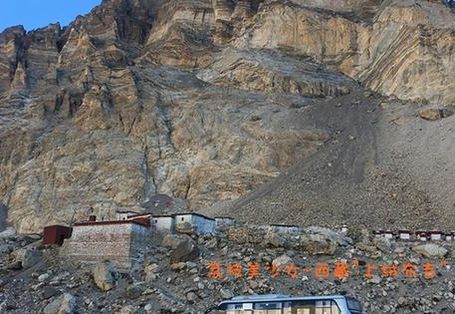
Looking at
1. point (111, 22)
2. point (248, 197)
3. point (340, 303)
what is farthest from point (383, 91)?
point (340, 303)

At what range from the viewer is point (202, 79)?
Answer: 7256 cm

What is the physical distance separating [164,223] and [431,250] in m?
13.0

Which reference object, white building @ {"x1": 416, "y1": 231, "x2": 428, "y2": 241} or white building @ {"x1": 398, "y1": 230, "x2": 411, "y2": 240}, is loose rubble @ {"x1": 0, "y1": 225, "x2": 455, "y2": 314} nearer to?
white building @ {"x1": 416, "y1": 231, "x2": 428, "y2": 241}

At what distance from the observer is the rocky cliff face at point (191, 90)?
60031 millimetres

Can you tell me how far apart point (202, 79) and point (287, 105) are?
35.6 ft

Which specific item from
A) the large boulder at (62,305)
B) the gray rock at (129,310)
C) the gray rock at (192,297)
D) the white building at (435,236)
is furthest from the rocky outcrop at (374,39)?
the large boulder at (62,305)

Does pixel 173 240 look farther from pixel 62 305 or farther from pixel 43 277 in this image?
pixel 62 305

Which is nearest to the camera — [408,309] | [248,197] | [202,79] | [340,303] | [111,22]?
[340,303]

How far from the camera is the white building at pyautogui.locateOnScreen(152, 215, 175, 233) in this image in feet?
112

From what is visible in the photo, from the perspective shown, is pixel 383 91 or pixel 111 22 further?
pixel 111 22

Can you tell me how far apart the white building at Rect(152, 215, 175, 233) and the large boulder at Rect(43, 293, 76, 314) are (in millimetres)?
7061

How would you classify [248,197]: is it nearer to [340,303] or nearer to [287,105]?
[287,105]

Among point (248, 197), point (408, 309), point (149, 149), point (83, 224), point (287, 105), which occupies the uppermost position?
point (287, 105)

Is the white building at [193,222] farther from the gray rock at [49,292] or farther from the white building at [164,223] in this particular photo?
the gray rock at [49,292]
